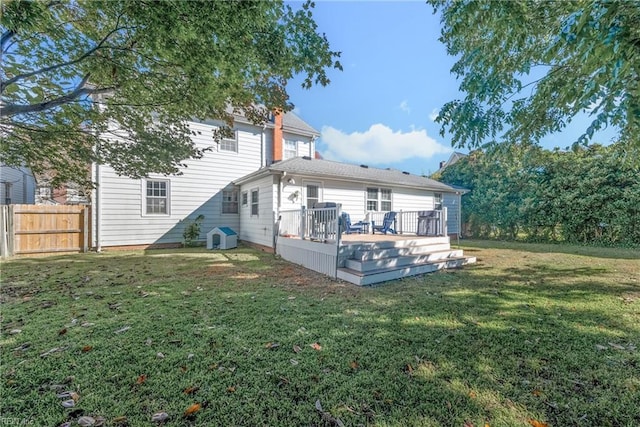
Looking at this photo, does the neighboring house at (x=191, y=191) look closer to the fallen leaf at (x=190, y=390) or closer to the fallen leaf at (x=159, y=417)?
the fallen leaf at (x=190, y=390)

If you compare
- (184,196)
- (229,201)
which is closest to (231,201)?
(229,201)

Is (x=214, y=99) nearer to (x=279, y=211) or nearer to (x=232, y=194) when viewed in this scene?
(x=279, y=211)

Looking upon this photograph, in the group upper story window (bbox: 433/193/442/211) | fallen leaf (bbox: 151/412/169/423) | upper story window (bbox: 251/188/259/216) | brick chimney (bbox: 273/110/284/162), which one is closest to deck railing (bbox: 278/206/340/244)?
upper story window (bbox: 251/188/259/216)

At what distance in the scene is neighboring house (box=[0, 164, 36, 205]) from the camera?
1270 cm

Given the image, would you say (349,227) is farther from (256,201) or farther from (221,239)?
(221,239)

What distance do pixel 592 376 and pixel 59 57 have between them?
27.7 ft

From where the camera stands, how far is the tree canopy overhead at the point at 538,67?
209cm

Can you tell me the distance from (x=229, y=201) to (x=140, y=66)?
26.1 feet

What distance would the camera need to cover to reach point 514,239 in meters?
14.4

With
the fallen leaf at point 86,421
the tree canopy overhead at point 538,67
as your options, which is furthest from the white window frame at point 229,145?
the fallen leaf at point 86,421

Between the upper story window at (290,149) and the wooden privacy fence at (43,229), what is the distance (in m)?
8.48

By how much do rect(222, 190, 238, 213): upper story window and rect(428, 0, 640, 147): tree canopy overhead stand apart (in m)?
10.1

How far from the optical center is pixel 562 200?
12344mm

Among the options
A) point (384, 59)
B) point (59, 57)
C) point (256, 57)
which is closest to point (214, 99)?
point (256, 57)
